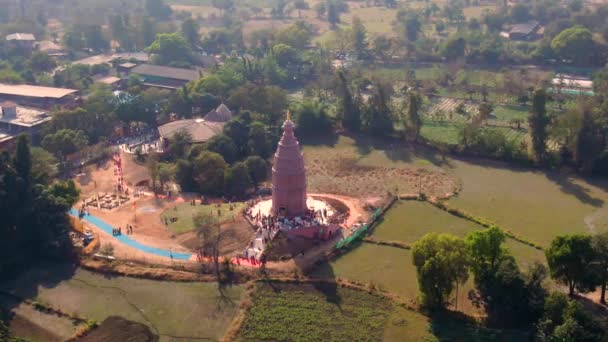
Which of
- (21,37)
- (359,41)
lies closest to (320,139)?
(359,41)

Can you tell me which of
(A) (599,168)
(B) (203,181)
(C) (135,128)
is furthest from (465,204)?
(C) (135,128)

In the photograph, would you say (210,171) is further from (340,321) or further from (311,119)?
(340,321)

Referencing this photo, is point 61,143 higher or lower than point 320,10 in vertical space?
lower

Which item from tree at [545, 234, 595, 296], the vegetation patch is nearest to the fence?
the vegetation patch

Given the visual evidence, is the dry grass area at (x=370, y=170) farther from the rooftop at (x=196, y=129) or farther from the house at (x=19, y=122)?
the house at (x=19, y=122)

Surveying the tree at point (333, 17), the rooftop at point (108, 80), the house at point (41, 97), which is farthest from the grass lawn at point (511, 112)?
the tree at point (333, 17)

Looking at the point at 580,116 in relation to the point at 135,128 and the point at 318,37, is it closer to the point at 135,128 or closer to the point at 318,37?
the point at 135,128
